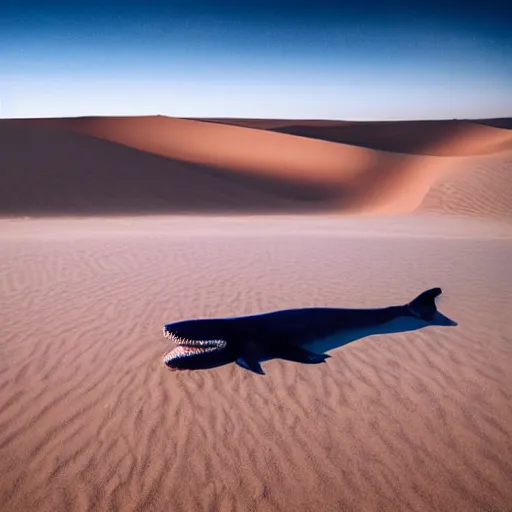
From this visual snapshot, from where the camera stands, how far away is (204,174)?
86.9 feet

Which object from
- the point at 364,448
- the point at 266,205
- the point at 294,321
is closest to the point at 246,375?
the point at 294,321

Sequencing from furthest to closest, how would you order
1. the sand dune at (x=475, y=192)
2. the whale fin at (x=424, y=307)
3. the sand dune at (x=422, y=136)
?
the sand dune at (x=422, y=136), the sand dune at (x=475, y=192), the whale fin at (x=424, y=307)

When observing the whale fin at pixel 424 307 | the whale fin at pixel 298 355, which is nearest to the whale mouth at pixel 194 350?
the whale fin at pixel 298 355

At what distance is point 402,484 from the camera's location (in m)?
3.23

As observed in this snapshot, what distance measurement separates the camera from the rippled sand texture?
3199mm

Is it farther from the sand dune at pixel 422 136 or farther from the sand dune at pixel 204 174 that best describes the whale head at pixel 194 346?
the sand dune at pixel 422 136

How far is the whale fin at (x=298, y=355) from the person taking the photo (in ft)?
15.8

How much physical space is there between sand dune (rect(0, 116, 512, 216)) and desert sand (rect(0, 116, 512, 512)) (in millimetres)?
4855

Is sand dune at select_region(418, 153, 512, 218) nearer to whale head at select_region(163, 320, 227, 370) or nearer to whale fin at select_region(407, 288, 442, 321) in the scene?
whale fin at select_region(407, 288, 442, 321)

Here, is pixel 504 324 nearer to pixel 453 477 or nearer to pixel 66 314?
pixel 453 477

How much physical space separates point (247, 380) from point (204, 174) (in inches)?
900

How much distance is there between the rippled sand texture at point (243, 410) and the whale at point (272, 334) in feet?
0.53

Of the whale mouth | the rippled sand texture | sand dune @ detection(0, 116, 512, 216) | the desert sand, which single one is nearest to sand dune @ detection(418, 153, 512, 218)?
sand dune @ detection(0, 116, 512, 216)

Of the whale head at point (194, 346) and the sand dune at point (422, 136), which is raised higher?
the sand dune at point (422, 136)
